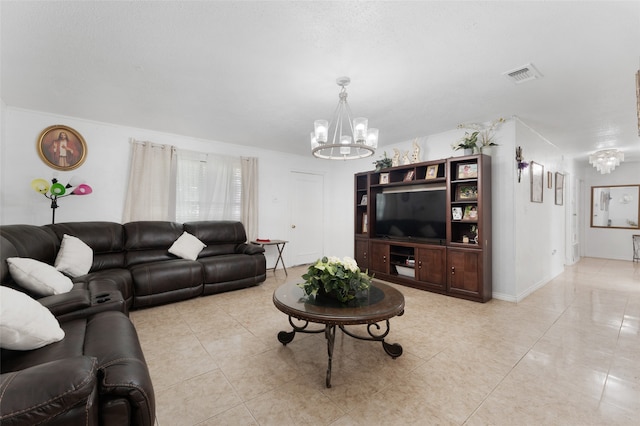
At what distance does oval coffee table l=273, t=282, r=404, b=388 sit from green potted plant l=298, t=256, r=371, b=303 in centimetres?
6

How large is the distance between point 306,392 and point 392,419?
569 millimetres

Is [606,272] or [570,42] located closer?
[570,42]

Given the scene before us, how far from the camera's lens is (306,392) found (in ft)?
6.00

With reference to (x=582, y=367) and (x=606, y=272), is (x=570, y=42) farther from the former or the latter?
(x=606, y=272)

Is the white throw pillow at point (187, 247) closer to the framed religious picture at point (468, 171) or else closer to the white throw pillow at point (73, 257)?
the white throw pillow at point (73, 257)

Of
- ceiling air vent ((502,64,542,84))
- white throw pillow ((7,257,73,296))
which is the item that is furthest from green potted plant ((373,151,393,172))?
white throw pillow ((7,257,73,296))

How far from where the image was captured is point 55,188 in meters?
3.38

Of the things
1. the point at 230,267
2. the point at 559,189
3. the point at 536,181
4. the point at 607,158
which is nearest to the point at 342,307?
the point at 230,267

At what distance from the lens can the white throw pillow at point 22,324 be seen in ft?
3.98

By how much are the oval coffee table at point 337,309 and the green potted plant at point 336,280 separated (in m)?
0.06

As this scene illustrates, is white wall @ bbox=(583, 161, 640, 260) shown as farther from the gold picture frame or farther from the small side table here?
the small side table

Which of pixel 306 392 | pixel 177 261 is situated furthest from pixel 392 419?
pixel 177 261

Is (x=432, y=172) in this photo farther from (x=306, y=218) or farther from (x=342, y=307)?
(x=342, y=307)

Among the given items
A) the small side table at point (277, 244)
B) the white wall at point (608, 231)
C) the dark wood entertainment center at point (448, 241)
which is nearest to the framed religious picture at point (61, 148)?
the small side table at point (277, 244)
